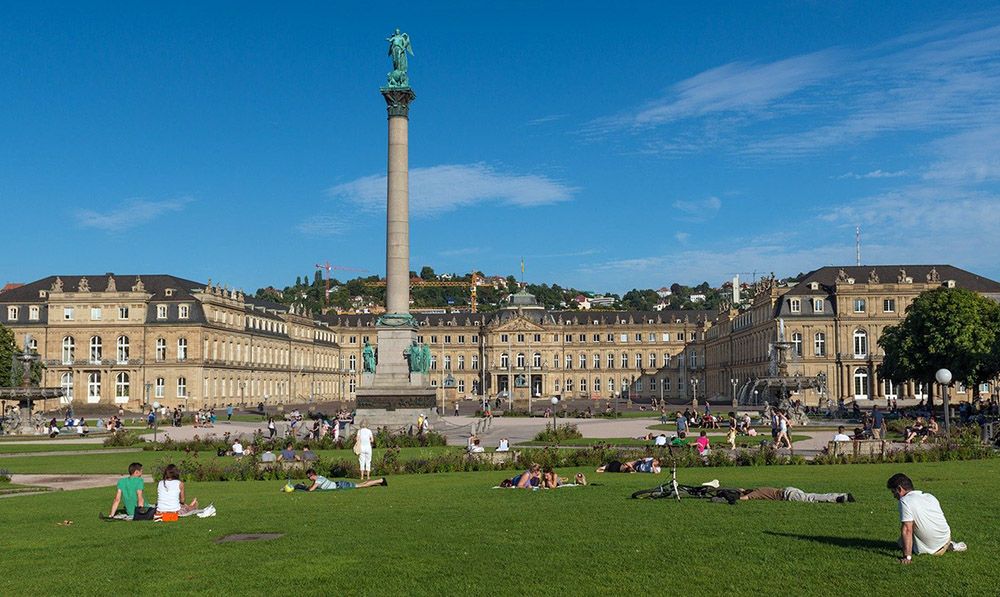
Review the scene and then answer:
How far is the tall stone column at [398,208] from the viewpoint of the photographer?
55625 millimetres

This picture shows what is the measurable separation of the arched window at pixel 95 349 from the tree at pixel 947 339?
85123 mm

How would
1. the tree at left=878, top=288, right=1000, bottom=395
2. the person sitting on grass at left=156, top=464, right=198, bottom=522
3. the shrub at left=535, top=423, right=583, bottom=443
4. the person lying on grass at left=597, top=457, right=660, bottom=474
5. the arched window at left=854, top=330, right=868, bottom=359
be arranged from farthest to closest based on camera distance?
the arched window at left=854, top=330, right=868, bottom=359
the tree at left=878, top=288, right=1000, bottom=395
the shrub at left=535, top=423, right=583, bottom=443
the person lying on grass at left=597, top=457, right=660, bottom=474
the person sitting on grass at left=156, top=464, right=198, bottom=522

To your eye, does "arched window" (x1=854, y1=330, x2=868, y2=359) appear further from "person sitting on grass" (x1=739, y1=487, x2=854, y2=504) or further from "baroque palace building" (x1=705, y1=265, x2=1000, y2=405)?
"person sitting on grass" (x1=739, y1=487, x2=854, y2=504)

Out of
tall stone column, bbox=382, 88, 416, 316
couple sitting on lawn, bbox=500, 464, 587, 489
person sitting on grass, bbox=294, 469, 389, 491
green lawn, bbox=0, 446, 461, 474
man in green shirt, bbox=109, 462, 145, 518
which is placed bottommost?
green lawn, bbox=0, 446, 461, 474

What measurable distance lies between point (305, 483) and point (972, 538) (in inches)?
654

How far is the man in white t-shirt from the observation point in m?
13.0

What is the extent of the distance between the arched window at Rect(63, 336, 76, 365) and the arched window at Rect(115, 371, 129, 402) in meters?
5.65

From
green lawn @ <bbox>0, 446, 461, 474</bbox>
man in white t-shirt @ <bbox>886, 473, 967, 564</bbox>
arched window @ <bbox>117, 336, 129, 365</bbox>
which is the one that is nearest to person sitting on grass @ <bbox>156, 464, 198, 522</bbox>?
man in white t-shirt @ <bbox>886, 473, 967, 564</bbox>

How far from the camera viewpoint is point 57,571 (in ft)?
44.7

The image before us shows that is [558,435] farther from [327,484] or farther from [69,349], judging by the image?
[69,349]

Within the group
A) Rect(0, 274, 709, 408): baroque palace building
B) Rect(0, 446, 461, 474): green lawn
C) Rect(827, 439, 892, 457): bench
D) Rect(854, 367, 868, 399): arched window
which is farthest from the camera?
Rect(0, 274, 709, 408): baroque palace building

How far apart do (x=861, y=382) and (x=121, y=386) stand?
85.4 metres

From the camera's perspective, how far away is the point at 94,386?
112m

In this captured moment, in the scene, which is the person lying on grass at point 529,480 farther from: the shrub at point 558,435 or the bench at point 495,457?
the shrub at point 558,435
